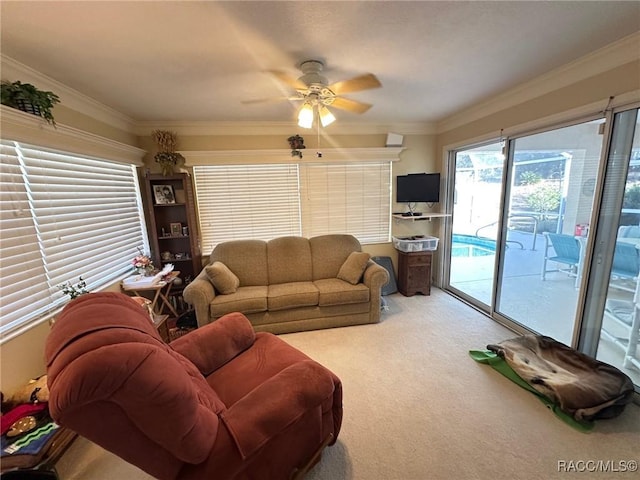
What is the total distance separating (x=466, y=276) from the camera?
4.02m

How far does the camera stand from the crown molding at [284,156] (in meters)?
3.49

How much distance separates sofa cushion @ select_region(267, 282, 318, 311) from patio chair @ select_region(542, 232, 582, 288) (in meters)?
2.38

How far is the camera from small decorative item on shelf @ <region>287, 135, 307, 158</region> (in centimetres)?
363

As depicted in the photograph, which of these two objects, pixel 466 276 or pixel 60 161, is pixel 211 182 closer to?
pixel 60 161

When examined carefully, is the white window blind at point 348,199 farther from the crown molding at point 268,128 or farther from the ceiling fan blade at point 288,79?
the ceiling fan blade at point 288,79

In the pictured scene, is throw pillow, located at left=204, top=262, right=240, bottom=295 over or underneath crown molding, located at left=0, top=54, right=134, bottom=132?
underneath

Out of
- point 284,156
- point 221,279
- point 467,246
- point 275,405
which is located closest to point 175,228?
point 221,279

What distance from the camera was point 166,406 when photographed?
887mm

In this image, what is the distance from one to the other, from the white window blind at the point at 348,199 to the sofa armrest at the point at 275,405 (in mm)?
2786

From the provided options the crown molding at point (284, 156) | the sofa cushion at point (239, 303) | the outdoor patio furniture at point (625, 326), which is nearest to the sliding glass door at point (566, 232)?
the outdoor patio furniture at point (625, 326)

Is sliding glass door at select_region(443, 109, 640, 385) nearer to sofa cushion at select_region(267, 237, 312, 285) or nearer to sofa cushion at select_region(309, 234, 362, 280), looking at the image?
sofa cushion at select_region(309, 234, 362, 280)

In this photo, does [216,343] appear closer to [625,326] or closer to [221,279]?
[221,279]

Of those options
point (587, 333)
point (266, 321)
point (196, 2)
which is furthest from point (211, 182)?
point (587, 333)

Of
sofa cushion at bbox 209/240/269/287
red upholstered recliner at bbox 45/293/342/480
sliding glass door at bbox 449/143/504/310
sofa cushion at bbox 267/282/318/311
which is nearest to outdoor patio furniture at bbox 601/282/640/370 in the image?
sliding glass door at bbox 449/143/504/310
